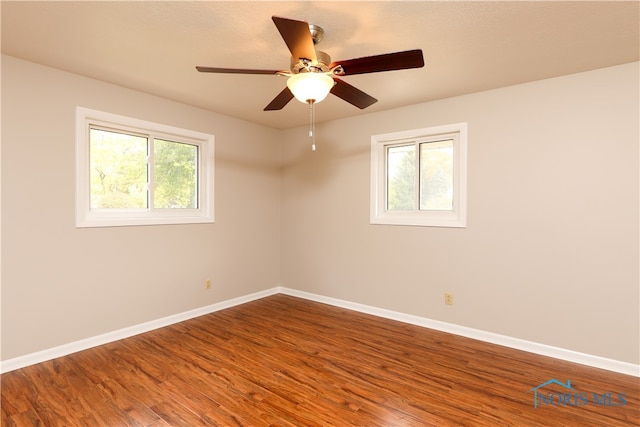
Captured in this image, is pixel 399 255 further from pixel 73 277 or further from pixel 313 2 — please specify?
pixel 73 277

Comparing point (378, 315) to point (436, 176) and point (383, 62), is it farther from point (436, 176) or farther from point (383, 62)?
point (383, 62)

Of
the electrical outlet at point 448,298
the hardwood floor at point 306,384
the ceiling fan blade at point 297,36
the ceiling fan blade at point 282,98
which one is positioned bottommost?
the hardwood floor at point 306,384

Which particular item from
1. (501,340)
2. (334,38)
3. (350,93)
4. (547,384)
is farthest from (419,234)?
(334,38)

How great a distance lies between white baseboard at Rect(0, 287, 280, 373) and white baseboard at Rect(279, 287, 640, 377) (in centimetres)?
137

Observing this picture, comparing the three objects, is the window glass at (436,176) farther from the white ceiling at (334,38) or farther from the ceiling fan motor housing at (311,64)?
the ceiling fan motor housing at (311,64)

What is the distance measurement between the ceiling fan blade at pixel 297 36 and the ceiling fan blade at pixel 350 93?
358 mm

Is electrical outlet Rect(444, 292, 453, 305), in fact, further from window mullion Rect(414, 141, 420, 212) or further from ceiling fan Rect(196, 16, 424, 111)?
ceiling fan Rect(196, 16, 424, 111)

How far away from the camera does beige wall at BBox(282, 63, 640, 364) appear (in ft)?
8.39

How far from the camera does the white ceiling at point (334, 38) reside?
1866mm

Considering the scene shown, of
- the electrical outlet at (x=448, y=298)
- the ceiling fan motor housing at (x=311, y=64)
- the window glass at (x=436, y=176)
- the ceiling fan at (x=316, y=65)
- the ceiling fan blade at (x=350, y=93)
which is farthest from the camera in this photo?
the window glass at (x=436, y=176)

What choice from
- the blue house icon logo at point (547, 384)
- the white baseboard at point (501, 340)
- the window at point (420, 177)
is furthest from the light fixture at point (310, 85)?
the white baseboard at point (501, 340)

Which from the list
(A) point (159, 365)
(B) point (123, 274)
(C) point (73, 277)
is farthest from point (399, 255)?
(C) point (73, 277)

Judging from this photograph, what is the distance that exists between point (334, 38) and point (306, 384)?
7.84 feet

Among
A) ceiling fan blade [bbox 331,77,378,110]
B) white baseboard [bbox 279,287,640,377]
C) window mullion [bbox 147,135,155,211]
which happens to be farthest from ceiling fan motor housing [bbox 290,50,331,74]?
white baseboard [bbox 279,287,640,377]
